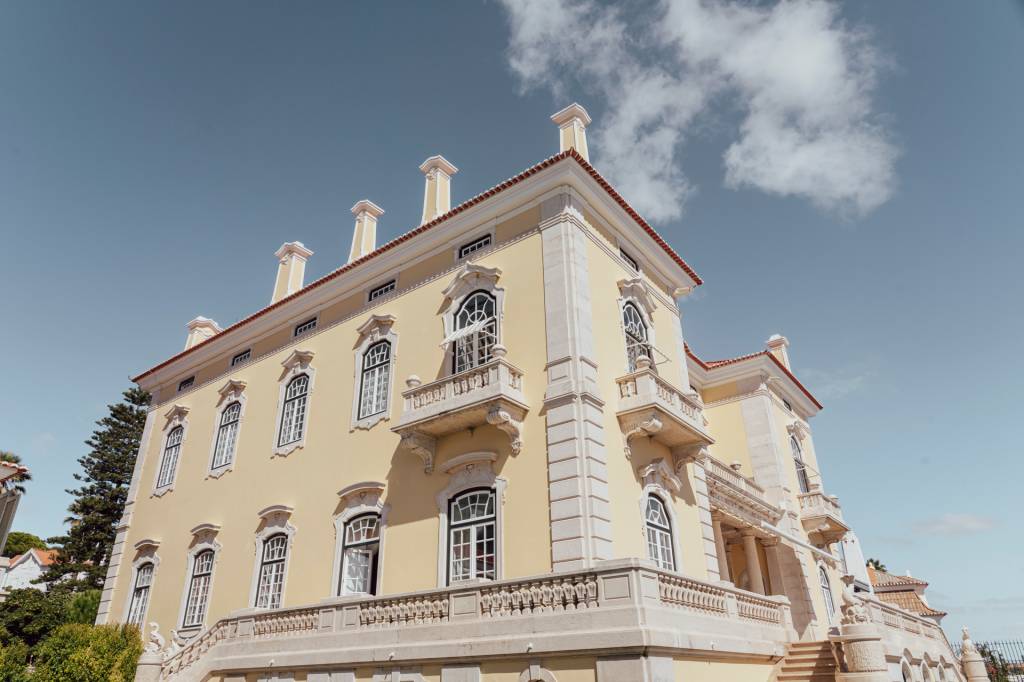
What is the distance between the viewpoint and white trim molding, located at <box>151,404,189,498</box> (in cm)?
2241

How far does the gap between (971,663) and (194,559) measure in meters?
24.3

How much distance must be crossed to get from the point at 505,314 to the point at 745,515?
34.3 ft

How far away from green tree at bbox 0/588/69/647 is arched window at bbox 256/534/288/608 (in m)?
18.2

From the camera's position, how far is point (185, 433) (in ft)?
75.1

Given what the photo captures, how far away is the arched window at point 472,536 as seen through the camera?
13.6 m

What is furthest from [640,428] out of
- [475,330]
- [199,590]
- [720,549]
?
[199,590]

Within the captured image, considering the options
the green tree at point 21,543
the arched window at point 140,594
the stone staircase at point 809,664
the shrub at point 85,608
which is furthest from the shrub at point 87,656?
the green tree at point 21,543

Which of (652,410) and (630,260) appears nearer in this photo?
(652,410)

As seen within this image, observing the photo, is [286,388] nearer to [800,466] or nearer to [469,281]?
[469,281]

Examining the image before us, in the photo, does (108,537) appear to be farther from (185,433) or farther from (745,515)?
(745,515)

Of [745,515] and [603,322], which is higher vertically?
[603,322]

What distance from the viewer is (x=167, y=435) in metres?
23.7

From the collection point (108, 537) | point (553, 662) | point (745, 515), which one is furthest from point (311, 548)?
point (108, 537)

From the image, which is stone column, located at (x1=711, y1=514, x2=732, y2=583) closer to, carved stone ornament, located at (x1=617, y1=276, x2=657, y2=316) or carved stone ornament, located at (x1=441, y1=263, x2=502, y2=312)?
carved stone ornament, located at (x1=617, y1=276, x2=657, y2=316)
